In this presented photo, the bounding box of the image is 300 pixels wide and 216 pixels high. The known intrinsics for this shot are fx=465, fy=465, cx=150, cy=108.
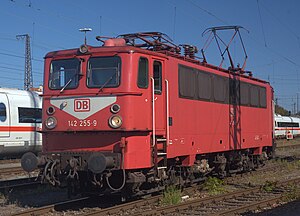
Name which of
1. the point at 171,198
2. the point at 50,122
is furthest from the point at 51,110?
the point at 171,198

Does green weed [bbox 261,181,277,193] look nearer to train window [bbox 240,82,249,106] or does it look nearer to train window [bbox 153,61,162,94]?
train window [bbox 240,82,249,106]

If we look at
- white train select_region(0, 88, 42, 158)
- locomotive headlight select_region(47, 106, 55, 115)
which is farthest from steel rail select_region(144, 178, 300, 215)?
white train select_region(0, 88, 42, 158)

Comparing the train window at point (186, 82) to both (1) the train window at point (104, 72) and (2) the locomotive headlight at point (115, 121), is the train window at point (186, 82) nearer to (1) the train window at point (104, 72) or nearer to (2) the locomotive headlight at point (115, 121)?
(1) the train window at point (104, 72)

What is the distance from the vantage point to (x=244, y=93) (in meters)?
16.8

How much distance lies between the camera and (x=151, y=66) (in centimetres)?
1075

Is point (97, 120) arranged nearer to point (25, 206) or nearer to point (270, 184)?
point (25, 206)

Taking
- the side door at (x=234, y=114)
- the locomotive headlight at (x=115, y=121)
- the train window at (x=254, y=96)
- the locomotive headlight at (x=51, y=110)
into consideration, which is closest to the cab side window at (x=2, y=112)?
the side door at (x=234, y=114)

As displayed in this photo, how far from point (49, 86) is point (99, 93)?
1489 mm

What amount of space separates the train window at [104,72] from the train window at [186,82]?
221 cm

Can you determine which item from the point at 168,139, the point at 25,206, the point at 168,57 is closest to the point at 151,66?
the point at 168,57

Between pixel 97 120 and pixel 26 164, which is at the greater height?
pixel 97 120

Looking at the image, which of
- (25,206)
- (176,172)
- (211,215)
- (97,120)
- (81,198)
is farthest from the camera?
(176,172)

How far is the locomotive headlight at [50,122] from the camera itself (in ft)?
34.7

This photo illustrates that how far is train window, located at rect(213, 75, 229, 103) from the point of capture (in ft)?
47.0
